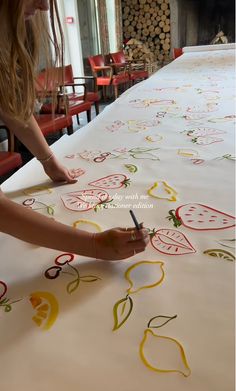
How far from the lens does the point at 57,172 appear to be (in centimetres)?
81

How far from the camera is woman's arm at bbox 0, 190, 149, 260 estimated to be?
48 centimetres

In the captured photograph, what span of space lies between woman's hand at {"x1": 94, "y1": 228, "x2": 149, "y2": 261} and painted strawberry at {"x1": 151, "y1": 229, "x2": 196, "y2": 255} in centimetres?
6

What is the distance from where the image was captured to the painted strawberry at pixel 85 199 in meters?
0.70

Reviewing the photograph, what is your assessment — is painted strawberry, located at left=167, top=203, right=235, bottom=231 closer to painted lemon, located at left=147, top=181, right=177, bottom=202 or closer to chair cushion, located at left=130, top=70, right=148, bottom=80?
painted lemon, located at left=147, top=181, right=177, bottom=202

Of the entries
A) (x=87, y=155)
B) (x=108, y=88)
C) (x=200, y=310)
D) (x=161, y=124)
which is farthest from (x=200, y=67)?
(x=108, y=88)

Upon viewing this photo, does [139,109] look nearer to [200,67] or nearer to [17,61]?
[17,61]

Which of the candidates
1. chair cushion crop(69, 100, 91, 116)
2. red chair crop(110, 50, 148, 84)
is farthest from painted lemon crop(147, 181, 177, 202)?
red chair crop(110, 50, 148, 84)

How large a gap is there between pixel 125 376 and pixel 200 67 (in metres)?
2.59

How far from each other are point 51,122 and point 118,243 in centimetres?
219

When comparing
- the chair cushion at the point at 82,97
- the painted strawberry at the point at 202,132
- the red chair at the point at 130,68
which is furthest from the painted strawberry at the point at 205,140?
the red chair at the point at 130,68

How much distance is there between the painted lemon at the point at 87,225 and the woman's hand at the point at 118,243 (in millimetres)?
101

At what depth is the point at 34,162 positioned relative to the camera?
0.96m

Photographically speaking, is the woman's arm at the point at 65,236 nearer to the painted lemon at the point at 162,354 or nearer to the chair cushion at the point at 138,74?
the painted lemon at the point at 162,354

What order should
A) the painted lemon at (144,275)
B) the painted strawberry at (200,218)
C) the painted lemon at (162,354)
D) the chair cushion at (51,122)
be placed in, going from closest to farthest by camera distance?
the painted lemon at (162,354)
the painted lemon at (144,275)
the painted strawberry at (200,218)
the chair cushion at (51,122)
